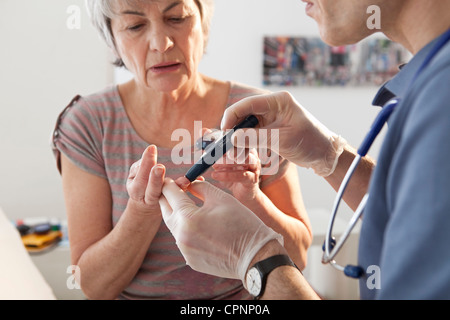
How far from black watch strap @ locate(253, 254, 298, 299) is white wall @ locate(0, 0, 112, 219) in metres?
1.78

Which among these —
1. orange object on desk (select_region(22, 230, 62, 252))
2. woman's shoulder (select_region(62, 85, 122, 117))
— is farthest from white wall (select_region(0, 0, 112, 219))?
woman's shoulder (select_region(62, 85, 122, 117))

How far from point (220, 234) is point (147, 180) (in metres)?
0.21

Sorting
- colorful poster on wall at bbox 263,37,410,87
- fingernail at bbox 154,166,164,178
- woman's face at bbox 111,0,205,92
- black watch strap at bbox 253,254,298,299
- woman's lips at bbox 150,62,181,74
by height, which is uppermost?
woman's face at bbox 111,0,205,92

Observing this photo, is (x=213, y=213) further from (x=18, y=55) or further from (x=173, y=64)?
(x=18, y=55)

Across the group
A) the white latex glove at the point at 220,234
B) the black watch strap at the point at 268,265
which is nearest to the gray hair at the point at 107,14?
the white latex glove at the point at 220,234

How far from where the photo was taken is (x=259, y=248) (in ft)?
1.92

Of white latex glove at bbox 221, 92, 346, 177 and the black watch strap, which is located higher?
white latex glove at bbox 221, 92, 346, 177

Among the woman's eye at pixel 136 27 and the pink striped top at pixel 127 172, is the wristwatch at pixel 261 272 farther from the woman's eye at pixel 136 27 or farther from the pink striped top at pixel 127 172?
the woman's eye at pixel 136 27

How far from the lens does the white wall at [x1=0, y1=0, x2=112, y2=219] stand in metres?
2.04

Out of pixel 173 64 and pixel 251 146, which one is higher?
pixel 173 64

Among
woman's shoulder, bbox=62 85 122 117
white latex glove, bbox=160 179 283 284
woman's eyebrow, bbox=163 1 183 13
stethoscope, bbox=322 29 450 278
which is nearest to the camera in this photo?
stethoscope, bbox=322 29 450 278

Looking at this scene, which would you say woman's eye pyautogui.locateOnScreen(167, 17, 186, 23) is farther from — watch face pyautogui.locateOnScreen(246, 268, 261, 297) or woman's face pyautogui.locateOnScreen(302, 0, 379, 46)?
watch face pyautogui.locateOnScreen(246, 268, 261, 297)
